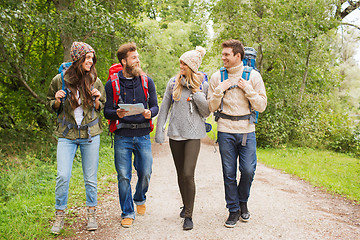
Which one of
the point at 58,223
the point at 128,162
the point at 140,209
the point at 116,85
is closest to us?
the point at 58,223

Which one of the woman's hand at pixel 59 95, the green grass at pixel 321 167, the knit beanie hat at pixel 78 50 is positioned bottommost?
the green grass at pixel 321 167

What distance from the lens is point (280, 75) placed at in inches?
507

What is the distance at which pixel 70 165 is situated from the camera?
381 cm

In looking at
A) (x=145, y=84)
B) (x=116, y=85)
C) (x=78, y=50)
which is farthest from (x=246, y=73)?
(x=78, y=50)

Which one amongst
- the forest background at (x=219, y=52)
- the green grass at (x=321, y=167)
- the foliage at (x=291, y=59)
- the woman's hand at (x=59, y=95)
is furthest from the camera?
the foliage at (x=291, y=59)

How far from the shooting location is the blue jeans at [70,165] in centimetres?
375

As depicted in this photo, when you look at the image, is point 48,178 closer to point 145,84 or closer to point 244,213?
point 145,84

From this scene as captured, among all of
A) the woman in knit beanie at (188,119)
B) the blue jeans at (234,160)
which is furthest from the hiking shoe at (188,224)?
the blue jeans at (234,160)

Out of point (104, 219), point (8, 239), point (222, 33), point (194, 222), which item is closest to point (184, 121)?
point (194, 222)

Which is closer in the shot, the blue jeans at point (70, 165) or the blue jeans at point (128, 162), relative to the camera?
the blue jeans at point (70, 165)

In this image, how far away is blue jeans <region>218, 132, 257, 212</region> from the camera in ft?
13.6

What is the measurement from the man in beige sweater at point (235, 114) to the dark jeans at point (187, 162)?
42 centimetres

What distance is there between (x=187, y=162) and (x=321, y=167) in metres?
6.79

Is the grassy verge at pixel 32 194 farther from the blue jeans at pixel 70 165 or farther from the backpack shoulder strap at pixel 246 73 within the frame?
the backpack shoulder strap at pixel 246 73
